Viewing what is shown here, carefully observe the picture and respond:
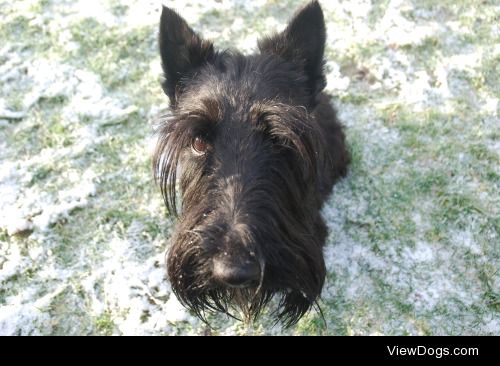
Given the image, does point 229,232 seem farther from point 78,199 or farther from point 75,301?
point 78,199

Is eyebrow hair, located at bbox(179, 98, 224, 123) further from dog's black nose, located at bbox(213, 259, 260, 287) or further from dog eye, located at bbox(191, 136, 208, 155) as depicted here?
dog's black nose, located at bbox(213, 259, 260, 287)

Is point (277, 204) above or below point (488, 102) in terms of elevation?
above

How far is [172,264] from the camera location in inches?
108

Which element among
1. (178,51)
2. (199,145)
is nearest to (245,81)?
(199,145)

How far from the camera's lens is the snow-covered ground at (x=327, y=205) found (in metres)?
3.76

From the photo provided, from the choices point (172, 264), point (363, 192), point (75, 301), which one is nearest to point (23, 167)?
point (75, 301)

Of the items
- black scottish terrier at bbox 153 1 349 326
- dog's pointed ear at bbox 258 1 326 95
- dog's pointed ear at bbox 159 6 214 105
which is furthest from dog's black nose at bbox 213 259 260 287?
dog's pointed ear at bbox 258 1 326 95

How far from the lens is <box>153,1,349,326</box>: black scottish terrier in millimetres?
2541

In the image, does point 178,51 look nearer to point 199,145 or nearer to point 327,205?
point 199,145
